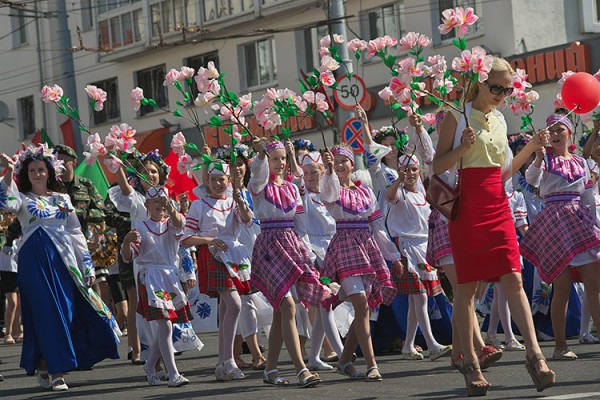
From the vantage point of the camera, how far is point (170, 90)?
112ft

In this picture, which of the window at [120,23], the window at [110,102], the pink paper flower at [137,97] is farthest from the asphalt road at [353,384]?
the window at [110,102]

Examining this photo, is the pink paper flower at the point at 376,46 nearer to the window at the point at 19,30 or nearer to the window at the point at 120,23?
the window at the point at 120,23

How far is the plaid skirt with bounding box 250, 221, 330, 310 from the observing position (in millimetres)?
9094

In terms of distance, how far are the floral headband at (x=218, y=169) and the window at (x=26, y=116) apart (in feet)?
103

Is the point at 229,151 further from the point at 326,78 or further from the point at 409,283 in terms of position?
the point at 409,283

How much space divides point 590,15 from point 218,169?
18.6 m

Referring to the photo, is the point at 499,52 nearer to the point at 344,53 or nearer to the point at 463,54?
the point at 344,53

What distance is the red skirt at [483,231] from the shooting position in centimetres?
754

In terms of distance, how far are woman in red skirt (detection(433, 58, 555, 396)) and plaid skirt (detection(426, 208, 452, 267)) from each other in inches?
79.3

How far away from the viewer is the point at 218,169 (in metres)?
9.76

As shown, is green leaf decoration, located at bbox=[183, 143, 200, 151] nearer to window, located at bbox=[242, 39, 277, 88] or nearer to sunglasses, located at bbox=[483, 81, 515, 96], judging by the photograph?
sunglasses, located at bbox=[483, 81, 515, 96]

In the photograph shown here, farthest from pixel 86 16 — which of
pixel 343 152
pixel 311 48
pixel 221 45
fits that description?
pixel 343 152

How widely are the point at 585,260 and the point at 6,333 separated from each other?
8213 millimetres

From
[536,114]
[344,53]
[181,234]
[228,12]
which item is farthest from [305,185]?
[228,12]
